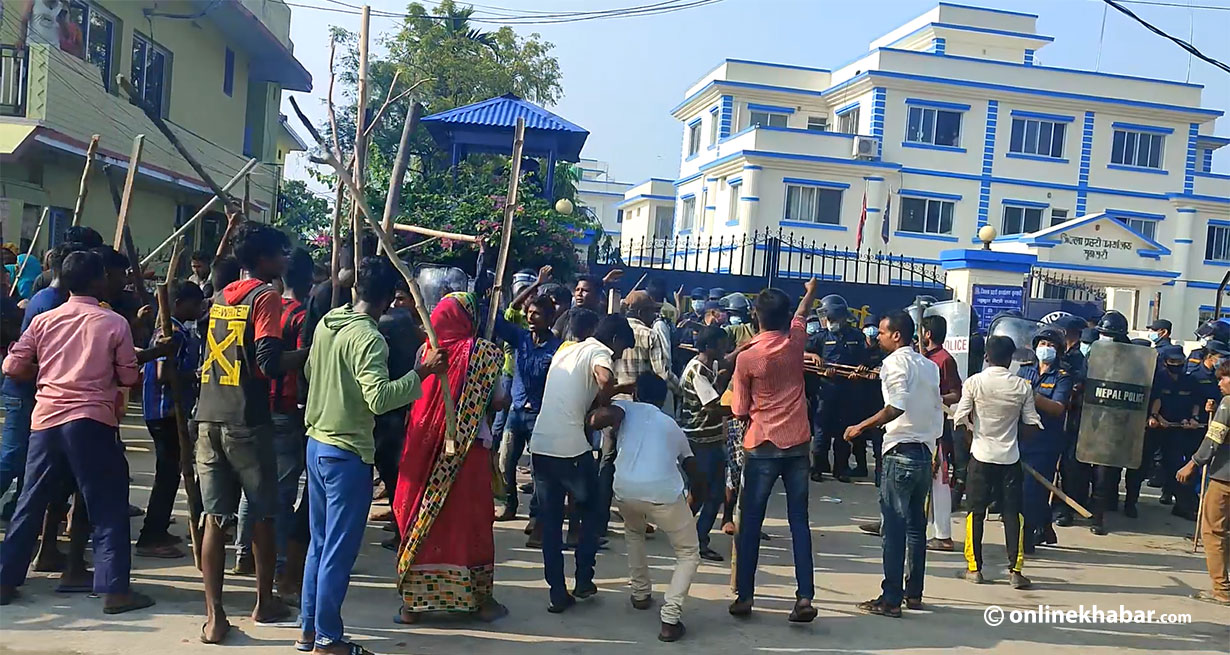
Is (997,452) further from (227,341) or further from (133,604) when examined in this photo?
(133,604)

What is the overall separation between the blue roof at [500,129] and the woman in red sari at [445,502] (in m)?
8.72

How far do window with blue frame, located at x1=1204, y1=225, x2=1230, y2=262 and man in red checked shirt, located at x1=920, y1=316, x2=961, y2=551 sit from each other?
28572 mm

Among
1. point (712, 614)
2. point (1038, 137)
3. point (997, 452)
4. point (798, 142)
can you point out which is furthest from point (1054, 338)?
point (1038, 137)

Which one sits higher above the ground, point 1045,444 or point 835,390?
point 835,390

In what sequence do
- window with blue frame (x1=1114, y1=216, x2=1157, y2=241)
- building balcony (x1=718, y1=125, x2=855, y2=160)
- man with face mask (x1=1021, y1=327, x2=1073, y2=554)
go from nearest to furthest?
man with face mask (x1=1021, y1=327, x2=1073, y2=554), building balcony (x1=718, y1=125, x2=855, y2=160), window with blue frame (x1=1114, y1=216, x2=1157, y2=241)

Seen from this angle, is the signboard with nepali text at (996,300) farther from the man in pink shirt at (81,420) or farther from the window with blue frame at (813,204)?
the window with blue frame at (813,204)

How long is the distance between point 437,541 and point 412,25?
2132 cm

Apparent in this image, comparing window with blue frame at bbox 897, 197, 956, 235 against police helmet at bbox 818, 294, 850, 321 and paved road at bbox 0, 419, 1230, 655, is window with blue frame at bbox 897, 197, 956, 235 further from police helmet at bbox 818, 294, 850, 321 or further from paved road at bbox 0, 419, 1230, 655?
paved road at bbox 0, 419, 1230, 655

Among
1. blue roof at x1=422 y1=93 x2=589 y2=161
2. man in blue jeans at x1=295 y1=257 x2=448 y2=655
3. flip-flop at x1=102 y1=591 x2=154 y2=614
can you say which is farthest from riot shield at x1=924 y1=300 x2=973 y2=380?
flip-flop at x1=102 y1=591 x2=154 y2=614

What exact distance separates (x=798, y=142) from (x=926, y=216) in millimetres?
4540

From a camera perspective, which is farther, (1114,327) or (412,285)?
(1114,327)

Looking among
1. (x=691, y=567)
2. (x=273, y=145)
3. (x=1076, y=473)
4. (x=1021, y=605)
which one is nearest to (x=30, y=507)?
(x=691, y=567)

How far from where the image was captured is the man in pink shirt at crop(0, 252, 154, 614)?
5.04 m

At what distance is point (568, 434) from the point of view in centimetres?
559
